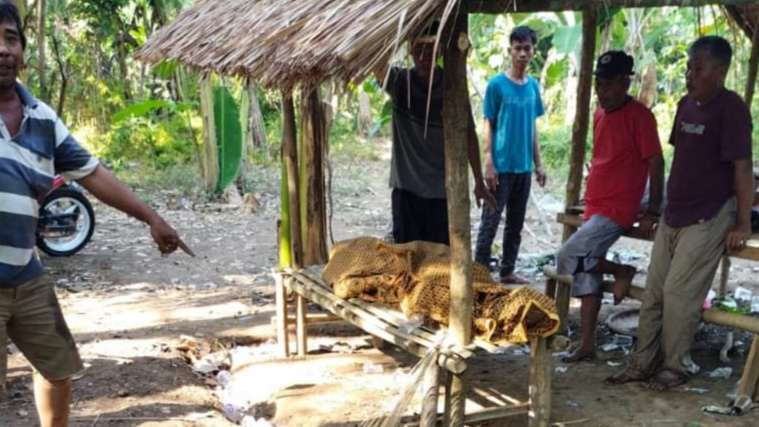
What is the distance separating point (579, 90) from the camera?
561 cm

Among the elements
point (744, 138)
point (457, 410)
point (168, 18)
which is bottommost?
point (457, 410)

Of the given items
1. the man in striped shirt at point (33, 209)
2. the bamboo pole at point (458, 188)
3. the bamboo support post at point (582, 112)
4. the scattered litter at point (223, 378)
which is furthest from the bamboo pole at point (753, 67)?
the man in striped shirt at point (33, 209)

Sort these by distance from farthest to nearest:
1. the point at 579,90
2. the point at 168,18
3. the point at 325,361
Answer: the point at 168,18, the point at 579,90, the point at 325,361

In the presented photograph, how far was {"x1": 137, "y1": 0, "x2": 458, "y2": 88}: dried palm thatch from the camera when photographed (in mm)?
3021

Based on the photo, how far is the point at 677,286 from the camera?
4305 millimetres

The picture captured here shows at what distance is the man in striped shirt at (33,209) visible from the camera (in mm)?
2824

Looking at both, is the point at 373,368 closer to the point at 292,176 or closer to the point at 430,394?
the point at 292,176

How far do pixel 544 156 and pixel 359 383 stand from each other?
352 inches

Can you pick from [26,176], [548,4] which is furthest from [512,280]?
[26,176]

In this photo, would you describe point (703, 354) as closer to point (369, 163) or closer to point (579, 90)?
point (579, 90)

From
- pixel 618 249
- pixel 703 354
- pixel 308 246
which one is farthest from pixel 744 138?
pixel 618 249

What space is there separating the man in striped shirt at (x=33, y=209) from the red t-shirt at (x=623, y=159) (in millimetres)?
2727

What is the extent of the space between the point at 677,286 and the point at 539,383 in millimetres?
1129

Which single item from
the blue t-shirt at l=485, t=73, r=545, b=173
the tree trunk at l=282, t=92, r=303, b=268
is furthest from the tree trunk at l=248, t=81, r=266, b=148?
the tree trunk at l=282, t=92, r=303, b=268
